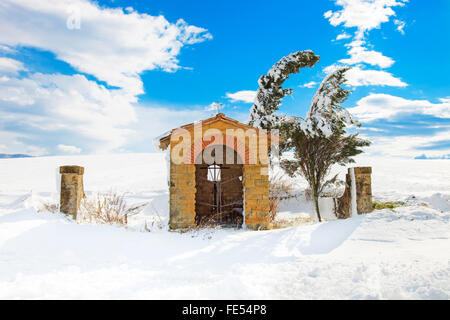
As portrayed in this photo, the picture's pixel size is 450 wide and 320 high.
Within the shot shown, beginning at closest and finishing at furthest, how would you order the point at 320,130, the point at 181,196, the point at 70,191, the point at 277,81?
the point at 70,191
the point at 181,196
the point at 320,130
the point at 277,81

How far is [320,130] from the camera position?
412 inches

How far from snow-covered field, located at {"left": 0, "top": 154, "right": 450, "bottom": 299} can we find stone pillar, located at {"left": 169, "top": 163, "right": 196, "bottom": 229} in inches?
18.9

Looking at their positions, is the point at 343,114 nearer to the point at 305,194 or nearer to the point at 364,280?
the point at 305,194

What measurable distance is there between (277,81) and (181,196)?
6.57 metres

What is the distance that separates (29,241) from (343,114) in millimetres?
10264

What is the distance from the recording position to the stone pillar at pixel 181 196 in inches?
303

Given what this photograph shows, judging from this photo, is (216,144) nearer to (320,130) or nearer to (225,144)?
(225,144)

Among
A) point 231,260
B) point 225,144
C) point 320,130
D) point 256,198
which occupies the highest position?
point 320,130

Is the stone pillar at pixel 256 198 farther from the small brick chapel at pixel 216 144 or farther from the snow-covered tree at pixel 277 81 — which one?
the snow-covered tree at pixel 277 81

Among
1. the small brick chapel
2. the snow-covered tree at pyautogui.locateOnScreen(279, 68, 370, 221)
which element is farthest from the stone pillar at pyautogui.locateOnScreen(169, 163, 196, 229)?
the snow-covered tree at pyautogui.locateOnScreen(279, 68, 370, 221)

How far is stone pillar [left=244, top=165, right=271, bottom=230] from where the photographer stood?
320 inches

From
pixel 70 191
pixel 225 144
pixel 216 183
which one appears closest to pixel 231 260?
pixel 225 144
